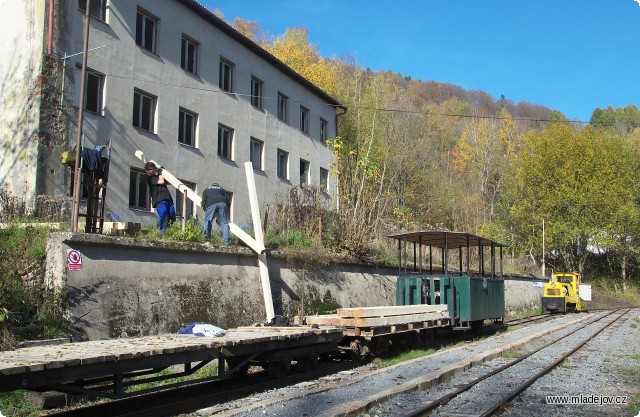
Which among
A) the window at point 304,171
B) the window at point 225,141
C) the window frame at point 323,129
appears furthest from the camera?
the window frame at point 323,129

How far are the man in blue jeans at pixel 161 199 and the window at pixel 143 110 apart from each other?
5329mm

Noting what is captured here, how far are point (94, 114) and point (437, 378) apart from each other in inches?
528

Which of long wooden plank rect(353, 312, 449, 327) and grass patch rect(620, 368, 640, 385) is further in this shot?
long wooden plank rect(353, 312, 449, 327)

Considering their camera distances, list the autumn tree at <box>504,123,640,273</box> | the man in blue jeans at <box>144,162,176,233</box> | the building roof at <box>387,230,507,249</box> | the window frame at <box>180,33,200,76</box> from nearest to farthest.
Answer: the man in blue jeans at <box>144,162,176,233</box> < the building roof at <box>387,230,507,249</box> < the window frame at <box>180,33,200,76</box> < the autumn tree at <box>504,123,640,273</box>

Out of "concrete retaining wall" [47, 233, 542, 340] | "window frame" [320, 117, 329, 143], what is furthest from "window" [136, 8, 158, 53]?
"window frame" [320, 117, 329, 143]

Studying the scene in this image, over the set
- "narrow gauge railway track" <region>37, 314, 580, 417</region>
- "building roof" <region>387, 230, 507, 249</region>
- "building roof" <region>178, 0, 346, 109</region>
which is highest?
"building roof" <region>178, 0, 346, 109</region>

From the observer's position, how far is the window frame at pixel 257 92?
2630cm

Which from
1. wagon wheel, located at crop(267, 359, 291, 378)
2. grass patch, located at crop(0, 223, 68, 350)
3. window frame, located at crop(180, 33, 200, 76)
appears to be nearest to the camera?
grass patch, located at crop(0, 223, 68, 350)

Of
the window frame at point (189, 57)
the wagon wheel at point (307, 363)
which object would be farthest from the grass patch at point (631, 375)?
the window frame at point (189, 57)

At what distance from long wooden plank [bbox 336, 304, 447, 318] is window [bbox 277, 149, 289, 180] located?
15617mm

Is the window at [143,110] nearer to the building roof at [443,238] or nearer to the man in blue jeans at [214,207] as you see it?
the man in blue jeans at [214,207]

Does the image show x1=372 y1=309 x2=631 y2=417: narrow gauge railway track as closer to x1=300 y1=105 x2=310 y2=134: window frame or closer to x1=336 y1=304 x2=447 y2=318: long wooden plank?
x1=336 y1=304 x2=447 y2=318: long wooden plank

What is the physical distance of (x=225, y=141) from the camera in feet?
80.4

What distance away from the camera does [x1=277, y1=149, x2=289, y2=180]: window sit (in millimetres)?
28578
